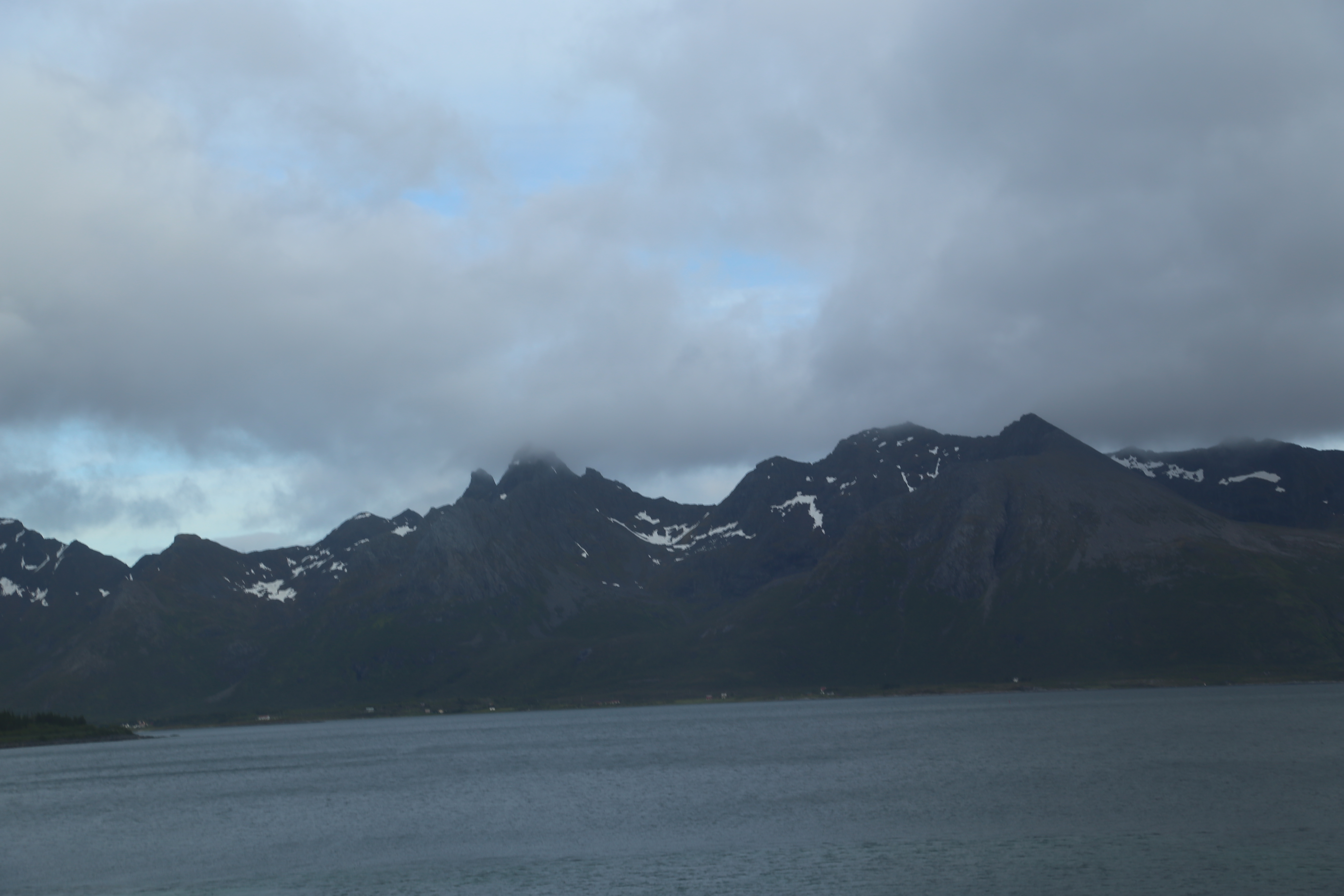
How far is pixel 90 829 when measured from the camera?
10781 cm

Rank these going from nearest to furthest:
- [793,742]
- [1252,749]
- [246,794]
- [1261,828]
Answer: [1261,828] < [1252,749] < [246,794] < [793,742]

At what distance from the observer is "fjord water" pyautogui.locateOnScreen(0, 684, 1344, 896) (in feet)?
220

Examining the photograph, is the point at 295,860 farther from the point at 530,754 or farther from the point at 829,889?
the point at 530,754

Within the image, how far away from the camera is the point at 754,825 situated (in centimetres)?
8888

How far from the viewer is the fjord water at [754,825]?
220 ft

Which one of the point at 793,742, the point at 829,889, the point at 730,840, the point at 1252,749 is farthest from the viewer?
the point at 793,742

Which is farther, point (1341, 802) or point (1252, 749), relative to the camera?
point (1252, 749)

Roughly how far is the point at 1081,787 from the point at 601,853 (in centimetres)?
4720

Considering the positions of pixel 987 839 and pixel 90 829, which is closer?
pixel 987 839

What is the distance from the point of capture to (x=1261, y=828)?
248 feet

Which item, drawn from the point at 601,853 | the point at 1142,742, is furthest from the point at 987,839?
the point at 1142,742

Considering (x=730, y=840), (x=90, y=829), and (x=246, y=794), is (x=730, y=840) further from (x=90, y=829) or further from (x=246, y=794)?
(x=246, y=794)

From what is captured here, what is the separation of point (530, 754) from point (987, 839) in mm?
119719

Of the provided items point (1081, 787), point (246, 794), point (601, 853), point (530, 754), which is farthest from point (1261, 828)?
point (530, 754)
